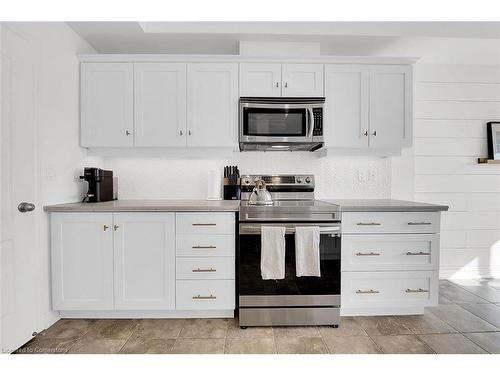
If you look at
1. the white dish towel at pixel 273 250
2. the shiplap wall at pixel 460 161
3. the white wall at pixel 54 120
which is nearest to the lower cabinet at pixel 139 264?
the white wall at pixel 54 120

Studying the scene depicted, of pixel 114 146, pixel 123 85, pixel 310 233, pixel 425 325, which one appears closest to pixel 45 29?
pixel 123 85

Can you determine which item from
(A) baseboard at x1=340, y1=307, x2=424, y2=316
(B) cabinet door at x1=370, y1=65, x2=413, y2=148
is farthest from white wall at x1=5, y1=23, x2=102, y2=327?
(B) cabinet door at x1=370, y1=65, x2=413, y2=148

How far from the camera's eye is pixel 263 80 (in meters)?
2.77

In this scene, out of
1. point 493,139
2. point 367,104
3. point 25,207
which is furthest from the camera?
point 493,139

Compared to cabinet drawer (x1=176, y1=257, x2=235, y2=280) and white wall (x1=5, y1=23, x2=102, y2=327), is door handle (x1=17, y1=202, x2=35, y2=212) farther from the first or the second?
cabinet drawer (x1=176, y1=257, x2=235, y2=280)

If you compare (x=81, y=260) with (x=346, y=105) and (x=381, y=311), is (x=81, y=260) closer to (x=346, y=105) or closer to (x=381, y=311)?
(x=381, y=311)

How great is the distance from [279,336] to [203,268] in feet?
2.46

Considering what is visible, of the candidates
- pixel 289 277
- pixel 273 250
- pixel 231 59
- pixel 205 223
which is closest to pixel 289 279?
pixel 289 277

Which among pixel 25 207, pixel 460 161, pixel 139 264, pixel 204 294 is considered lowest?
pixel 204 294

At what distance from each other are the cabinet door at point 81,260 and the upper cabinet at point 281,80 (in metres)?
1.64

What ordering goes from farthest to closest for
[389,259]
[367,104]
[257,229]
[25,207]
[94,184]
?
1. [367,104]
2. [94,184]
3. [389,259]
4. [257,229]
5. [25,207]

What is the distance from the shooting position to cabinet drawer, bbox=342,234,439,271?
2.41 m

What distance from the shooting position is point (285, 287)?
7.68ft

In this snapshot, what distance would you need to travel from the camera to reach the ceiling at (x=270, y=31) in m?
2.66
